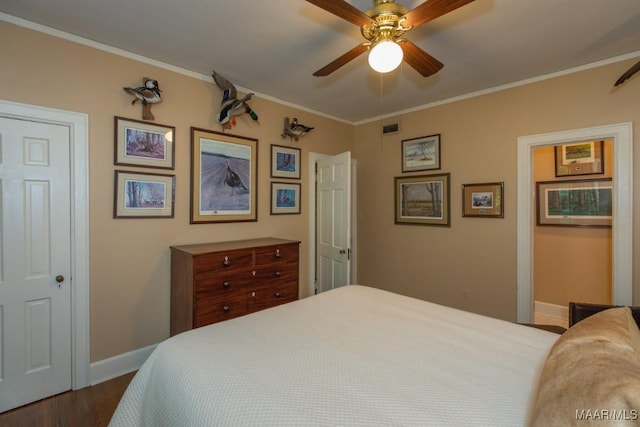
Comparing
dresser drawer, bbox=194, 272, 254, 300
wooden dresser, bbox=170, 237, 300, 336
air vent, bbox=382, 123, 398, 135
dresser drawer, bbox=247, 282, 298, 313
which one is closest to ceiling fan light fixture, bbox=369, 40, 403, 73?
wooden dresser, bbox=170, 237, 300, 336

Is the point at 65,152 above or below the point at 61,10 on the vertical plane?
below

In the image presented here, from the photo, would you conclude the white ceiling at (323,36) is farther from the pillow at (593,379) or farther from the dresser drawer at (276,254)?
the pillow at (593,379)

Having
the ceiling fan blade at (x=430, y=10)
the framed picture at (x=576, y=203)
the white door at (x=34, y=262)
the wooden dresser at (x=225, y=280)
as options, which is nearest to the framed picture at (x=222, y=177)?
the wooden dresser at (x=225, y=280)

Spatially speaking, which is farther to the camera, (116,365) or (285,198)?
(285,198)

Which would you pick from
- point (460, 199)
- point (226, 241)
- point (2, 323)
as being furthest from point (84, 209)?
point (460, 199)

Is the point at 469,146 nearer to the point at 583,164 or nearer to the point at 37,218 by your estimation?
the point at 583,164

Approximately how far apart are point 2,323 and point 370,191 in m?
3.78

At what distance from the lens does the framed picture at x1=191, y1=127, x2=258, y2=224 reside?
2.79 m

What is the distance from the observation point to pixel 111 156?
7.66ft

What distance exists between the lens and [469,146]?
3275 mm

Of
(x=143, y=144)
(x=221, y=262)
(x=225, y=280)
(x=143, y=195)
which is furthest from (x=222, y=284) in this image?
(x=143, y=144)

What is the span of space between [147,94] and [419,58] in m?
A: 2.13

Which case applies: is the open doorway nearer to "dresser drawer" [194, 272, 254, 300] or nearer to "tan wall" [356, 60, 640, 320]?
"tan wall" [356, 60, 640, 320]

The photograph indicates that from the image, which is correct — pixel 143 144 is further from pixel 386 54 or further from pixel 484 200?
pixel 484 200
